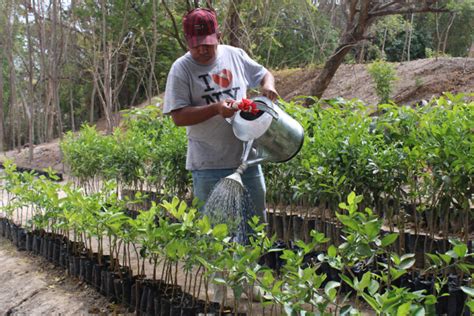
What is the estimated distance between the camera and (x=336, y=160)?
10.5ft

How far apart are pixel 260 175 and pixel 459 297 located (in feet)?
3.73

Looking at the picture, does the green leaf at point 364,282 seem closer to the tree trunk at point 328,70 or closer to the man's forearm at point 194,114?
the man's forearm at point 194,114

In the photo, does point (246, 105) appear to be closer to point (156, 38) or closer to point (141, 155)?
point (141, 155)

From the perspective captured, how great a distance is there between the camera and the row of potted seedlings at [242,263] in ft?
5.54

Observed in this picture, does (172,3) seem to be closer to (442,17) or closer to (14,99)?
(14,99)

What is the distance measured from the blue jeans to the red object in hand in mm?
536

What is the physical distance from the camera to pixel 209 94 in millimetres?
2643

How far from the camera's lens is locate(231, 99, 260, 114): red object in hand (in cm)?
224

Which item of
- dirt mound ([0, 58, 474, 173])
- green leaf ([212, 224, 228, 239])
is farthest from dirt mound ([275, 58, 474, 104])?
green leaf ([212, 224, 228, 239])

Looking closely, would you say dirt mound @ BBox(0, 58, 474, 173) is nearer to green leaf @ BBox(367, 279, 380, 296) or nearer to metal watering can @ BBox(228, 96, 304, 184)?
metal watering can @ BBox(228, 96, 304, 184)

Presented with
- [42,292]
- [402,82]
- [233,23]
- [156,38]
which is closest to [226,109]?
[42,292]

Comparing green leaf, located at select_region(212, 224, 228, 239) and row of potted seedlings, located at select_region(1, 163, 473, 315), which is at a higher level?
green leaf, located at select_region(212, 224, 228, 239)

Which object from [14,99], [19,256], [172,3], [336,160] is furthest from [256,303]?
[14,99]

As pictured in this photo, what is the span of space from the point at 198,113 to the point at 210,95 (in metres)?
0.22
